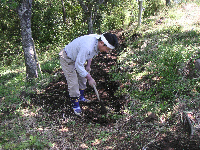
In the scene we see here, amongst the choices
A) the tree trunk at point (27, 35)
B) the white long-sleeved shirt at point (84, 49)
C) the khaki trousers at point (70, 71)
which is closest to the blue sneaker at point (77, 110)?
the khaki trousers at point (70, 71)

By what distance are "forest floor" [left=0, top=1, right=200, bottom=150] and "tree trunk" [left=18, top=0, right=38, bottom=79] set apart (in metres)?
1.06

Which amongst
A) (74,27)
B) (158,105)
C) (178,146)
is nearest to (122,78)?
(158,105)

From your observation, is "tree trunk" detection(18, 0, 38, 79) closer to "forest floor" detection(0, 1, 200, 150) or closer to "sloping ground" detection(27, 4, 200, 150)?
"forest floor" detection(0, 1, 200, 150)

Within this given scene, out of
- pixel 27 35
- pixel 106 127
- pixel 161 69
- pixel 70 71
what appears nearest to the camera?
pixel 106 127

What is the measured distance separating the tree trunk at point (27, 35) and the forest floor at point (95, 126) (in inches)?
41.7

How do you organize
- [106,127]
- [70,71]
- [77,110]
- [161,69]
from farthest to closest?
[161,69] < [77,110] < [70,71] < [106,127]

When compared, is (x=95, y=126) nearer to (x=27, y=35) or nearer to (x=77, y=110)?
(x=77, y=110)

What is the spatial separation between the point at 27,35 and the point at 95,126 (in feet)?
11.3

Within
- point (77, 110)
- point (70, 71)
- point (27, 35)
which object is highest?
point (27, 35)

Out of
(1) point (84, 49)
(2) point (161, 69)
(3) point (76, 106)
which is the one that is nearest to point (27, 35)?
(3) point (76, 106)

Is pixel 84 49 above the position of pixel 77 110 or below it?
above

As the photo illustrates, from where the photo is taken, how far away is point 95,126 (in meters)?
3.41

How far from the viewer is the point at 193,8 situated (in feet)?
25.3

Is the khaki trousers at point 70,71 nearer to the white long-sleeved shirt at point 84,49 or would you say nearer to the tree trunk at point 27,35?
the white long-sleeved shirt at point 84,49
